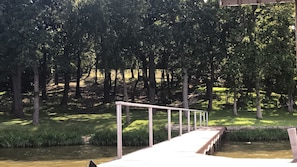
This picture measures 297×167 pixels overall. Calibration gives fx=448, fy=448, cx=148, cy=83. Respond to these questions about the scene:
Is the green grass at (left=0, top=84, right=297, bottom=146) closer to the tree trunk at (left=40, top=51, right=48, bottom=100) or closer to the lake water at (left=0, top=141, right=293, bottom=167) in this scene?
the tree trunk at (left=40, top=51, right=48, bottom=100)

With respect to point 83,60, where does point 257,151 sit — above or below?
below

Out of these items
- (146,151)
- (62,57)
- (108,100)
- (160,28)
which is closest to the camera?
(146,151)

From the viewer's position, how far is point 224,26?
31859 millimetres

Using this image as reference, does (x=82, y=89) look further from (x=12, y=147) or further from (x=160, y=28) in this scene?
(x=12, y=147)

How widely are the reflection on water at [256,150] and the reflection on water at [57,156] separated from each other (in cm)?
445

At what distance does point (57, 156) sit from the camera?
1888cm

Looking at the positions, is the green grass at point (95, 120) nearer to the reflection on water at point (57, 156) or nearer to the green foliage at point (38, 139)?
the green foliage at point (38, 139)

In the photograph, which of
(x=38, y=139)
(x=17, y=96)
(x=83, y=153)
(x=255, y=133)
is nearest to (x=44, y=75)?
(x=17, y=96)

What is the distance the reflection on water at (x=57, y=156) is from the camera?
16814mm

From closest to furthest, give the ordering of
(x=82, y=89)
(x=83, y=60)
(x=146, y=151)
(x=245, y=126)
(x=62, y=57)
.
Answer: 1. (x=146, y=151)
2. (x=245, y=126)
3. (x=62, y=57)
4. (x=83, y=60)
5. (x=82, y=89)

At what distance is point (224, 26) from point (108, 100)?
13.0m

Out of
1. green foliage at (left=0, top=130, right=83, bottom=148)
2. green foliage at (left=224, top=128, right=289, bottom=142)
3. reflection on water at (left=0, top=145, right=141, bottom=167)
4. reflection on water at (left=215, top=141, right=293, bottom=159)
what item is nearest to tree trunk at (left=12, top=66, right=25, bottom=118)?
green foliage at (left=0, top=130, right=83, bottom=148)

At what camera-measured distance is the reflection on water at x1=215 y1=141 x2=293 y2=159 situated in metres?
17.6

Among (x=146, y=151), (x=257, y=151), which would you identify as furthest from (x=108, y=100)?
(x=146, y=151)
